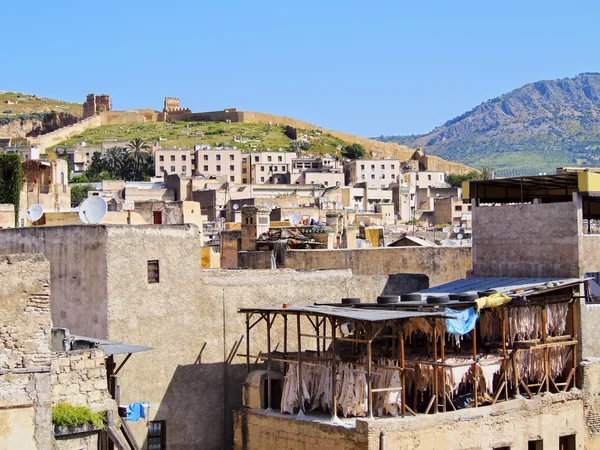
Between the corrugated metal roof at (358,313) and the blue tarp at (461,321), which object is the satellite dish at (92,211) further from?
the blue tarp at (461,321)

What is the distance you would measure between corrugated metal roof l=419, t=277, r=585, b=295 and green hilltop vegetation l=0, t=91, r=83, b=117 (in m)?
119

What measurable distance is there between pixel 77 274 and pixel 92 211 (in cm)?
261

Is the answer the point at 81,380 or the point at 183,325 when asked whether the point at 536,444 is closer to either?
the point at 183,325

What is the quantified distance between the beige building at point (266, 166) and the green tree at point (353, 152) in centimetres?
1540

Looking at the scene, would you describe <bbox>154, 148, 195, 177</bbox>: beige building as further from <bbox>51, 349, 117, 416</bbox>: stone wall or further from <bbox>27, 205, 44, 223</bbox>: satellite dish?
<bbox>51, 349, 117, 416</bbox>: stone wall

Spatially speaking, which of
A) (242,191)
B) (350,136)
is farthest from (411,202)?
(350,136)

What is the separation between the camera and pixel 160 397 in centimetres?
1877

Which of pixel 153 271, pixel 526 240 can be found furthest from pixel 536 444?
pixel 153 271

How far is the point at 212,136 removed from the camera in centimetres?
11725

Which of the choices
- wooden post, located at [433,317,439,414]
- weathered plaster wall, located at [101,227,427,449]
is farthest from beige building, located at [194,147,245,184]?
wooden post, located at [433,317,439,414]

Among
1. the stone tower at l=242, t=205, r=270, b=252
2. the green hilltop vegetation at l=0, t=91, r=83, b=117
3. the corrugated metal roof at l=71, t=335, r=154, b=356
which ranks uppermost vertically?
the green hilltop vegetation at l=0, t=91, r=83, b=117

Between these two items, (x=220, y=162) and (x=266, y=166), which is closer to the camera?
(x=220, y=162)

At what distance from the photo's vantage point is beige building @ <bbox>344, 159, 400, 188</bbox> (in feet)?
309

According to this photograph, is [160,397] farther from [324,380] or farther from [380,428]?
[380,428]
